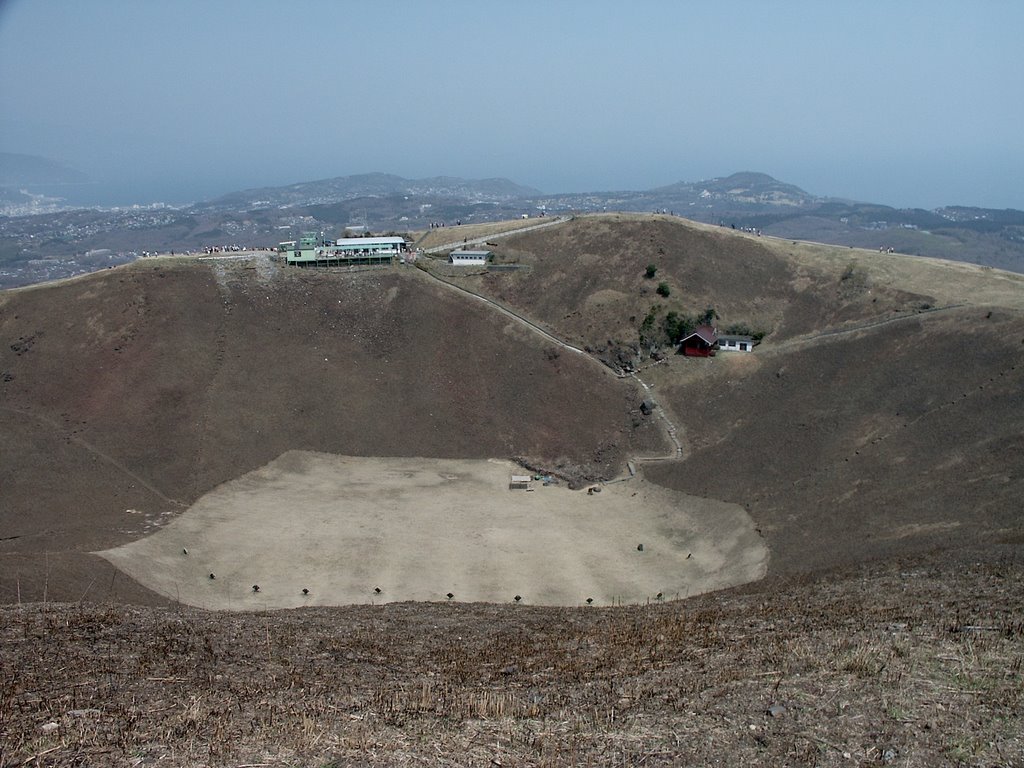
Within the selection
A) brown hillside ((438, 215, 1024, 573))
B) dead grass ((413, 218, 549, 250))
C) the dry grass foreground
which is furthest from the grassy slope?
dead grass ((413, 218, 549, 250))

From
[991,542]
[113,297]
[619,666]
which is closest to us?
[619,666]

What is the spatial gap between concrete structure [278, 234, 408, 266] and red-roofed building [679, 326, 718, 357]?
29.5 metres

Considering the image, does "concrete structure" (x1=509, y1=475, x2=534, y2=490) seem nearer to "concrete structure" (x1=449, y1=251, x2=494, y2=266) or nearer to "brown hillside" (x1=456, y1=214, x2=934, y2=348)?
"brown hillside" (x1=456, y1=214, x2=934, y2=348)

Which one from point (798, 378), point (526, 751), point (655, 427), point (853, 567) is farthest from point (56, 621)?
point (798, 378)

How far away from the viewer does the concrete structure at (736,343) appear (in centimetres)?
5831

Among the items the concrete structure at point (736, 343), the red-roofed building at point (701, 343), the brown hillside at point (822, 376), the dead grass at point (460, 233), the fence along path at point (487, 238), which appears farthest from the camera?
the dead grass at point (460, 233)

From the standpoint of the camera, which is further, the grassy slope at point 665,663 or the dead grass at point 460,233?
the dead grass at point 460,233

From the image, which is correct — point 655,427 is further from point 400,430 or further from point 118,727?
point 118,727

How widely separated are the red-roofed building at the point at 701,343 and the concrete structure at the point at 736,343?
511 mm

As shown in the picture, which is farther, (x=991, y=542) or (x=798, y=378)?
(x=798, y=378)

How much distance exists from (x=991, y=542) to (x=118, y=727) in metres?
29.5

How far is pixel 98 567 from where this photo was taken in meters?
31.6

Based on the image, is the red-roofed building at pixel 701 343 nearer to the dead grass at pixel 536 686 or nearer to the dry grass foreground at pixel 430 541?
the dry grass foreground at pixel 430 541

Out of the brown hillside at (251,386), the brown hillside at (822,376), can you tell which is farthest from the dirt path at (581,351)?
the brown hillside at (251,386)
